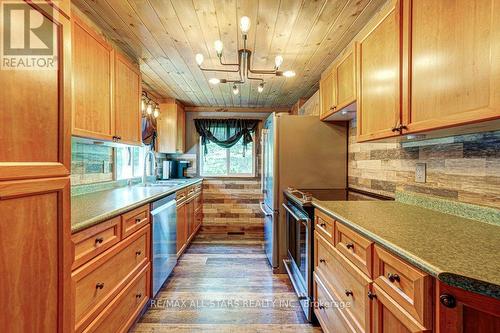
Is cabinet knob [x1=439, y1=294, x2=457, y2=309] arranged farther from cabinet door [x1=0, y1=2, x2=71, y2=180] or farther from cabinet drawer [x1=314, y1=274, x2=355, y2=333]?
cabinet door [x1=0, y1=2, x2=71, y2=180]

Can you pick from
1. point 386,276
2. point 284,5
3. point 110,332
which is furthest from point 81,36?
point 386,276

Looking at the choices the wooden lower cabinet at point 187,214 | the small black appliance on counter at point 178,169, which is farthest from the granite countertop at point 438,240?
the small black appliance on counter at point 178,169

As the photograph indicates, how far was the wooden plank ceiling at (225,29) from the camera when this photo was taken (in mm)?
1719

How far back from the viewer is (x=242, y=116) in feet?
15.6

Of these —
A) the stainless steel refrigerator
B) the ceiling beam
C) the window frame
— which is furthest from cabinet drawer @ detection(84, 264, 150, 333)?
the ceiling beam

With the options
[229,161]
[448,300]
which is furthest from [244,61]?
[229,161]

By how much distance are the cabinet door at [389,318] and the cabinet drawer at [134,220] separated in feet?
4.76

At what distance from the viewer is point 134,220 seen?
1.74 m

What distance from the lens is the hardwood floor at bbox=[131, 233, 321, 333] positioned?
72.5 inches

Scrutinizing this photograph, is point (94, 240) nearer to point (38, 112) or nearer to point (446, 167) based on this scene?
point (38, 112)

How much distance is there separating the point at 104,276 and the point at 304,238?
136cm

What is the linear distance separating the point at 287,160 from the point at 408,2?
168 centimetres

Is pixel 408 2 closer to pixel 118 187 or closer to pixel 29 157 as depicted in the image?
pixel 29 157

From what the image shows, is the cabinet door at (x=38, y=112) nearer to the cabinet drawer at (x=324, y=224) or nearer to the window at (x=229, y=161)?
the cabinet drawer at (x=324, y=224)
